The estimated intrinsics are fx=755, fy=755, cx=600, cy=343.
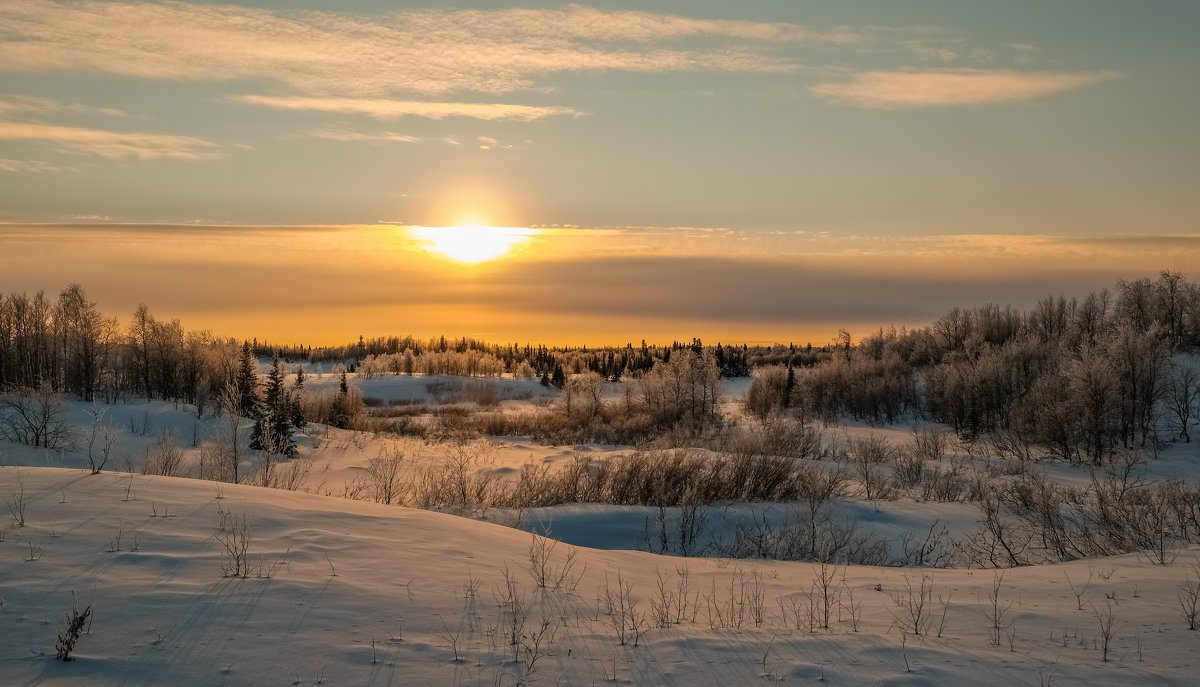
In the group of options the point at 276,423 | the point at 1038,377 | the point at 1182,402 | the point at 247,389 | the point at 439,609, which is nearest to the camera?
the point at 439,609

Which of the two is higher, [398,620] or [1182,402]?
[398,620]

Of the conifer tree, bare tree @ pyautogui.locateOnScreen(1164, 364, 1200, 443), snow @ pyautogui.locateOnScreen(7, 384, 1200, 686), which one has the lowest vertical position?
the conifer tree

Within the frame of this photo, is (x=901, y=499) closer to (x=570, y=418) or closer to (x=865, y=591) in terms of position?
(x=865, y=591)

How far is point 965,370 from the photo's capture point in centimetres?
4506

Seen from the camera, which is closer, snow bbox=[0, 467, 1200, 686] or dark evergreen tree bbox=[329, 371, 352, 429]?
snow bbox=[0, 467, 1200, 686]

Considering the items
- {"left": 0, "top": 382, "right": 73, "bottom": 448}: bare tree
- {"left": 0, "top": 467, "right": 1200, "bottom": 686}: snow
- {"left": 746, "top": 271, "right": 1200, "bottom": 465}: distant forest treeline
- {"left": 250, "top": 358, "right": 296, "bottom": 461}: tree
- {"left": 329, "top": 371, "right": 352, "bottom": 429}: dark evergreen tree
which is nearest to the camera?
{"left": 0, "top": 467, "right": 1200, "bottom": 686}: snow

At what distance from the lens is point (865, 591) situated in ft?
28.3

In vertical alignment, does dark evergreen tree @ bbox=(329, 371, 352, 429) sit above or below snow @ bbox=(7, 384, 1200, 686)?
below

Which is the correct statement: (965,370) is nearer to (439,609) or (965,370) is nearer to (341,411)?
(341,411)

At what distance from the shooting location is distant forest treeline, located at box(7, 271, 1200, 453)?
33.7m

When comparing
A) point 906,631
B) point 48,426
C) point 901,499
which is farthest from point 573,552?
point 48,426

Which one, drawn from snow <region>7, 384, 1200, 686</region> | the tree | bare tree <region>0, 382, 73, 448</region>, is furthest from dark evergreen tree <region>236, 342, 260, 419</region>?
snow <region>7, 384, 1200, 686</region>

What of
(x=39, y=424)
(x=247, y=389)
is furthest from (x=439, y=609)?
(x=247, y=389)

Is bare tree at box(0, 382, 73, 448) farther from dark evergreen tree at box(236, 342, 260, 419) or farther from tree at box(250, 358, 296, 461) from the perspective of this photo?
dark evergreen tree at box(236, 342, 260, 419)
